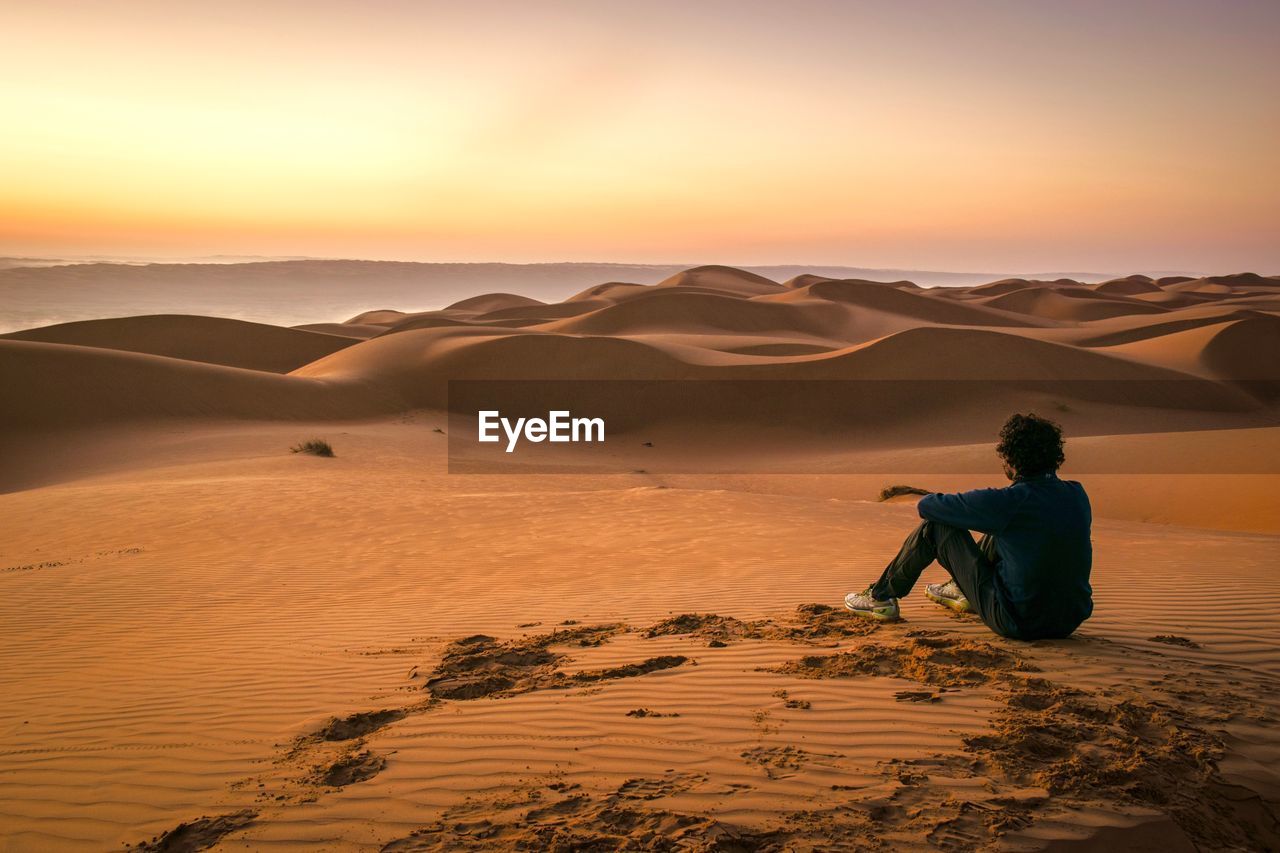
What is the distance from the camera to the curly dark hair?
4711mm

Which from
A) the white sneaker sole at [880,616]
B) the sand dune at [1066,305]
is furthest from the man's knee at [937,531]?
the sand dune at [1066,305]

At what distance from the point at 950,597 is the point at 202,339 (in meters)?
63.7

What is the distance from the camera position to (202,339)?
5950 cm

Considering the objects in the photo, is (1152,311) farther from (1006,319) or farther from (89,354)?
(89,354)

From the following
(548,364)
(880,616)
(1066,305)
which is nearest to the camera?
(880,616)

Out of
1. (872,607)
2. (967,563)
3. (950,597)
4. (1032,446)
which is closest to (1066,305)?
(950,597)

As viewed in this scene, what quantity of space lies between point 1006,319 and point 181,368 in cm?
6874

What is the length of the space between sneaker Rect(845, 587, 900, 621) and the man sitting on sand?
0.62m

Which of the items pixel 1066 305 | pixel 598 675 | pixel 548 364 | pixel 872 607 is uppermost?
pixel 1066 305

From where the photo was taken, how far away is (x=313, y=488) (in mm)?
15664

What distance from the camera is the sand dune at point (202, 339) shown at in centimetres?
5791

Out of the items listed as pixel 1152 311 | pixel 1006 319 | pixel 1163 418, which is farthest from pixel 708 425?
pixel 1152 311

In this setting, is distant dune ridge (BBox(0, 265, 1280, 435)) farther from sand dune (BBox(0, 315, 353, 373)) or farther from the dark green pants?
the dark green pants

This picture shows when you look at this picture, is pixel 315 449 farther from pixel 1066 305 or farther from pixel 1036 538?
pixel 1066 305
